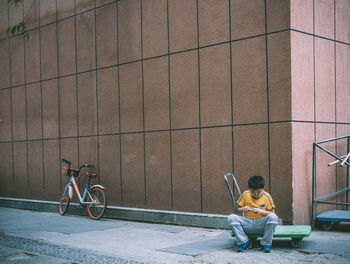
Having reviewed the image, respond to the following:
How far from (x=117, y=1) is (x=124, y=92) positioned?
8.09 feet

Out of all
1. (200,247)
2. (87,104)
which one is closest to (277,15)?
(200,247)

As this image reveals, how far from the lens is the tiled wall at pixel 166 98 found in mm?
9062

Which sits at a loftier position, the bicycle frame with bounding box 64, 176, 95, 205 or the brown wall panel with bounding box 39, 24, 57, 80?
the brown wall panel with bounding box 39, 24, 57, 80

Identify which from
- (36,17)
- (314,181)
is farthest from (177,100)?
(36,17)

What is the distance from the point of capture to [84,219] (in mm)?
11820

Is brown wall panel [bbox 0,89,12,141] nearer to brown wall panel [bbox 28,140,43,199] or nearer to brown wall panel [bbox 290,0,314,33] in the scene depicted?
brown wall panel [bbox 28,140,43,199]

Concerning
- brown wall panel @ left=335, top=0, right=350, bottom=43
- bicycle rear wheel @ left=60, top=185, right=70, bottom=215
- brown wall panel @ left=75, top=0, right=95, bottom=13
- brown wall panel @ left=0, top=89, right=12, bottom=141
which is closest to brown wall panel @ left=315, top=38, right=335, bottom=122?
brown wall panel @ left=335, top=0, right=350, bottom=43

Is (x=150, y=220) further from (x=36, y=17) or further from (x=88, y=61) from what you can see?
(x=36, y=17)

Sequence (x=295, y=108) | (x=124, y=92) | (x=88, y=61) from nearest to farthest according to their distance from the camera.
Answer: (x=295, y=108) → (x=124, y=92) → (x=88, y=61)

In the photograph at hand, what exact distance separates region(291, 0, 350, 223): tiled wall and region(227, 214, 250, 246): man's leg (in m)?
1.90

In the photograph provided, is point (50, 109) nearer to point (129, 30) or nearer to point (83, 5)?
point (83, 5)

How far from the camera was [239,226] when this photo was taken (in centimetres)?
720

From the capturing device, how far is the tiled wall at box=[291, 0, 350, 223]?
29.4 feet

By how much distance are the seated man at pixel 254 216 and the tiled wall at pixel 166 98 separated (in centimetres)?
171
